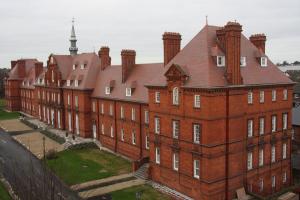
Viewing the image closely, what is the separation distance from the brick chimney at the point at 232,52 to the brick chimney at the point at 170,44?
343 inches

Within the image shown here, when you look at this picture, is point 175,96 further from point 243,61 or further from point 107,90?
point 107,90

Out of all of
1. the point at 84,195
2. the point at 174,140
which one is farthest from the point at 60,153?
the point at 174,140

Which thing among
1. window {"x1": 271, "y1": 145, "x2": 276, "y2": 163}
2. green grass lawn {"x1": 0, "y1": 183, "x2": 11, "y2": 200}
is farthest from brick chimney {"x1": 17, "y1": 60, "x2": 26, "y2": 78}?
window {"x1": 271, "y1": 145, "x2": 276, "y2": 163}

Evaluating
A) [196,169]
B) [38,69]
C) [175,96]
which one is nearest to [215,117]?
[175,96]

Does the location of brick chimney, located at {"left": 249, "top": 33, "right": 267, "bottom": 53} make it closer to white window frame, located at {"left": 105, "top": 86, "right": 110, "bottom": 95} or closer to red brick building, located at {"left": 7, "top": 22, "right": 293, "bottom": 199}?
red brick building, located at {"left": 7, "top": 22, "right": 293, "bottom": 199}

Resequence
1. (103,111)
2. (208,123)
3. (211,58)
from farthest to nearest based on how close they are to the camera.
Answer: (103,111) < (211,58) < (208,123)

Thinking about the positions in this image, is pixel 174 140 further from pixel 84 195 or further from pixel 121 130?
pixel 121 130

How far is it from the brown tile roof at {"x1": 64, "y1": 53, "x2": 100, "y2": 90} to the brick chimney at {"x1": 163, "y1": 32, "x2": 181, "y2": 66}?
71.4 ft

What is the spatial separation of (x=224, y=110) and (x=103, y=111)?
27.1m

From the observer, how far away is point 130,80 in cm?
5156

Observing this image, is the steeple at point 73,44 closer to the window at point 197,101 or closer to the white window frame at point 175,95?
the white window frame at point 175,95

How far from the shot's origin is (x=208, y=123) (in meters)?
31.6

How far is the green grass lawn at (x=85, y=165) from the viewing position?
42.1m

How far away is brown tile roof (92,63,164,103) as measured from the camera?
47.9 meters
